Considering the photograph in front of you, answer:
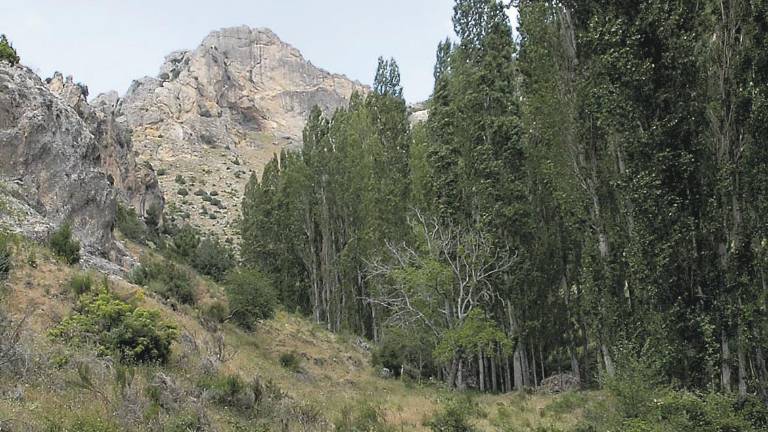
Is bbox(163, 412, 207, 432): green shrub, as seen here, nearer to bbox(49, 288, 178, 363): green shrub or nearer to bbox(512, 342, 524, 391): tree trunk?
bbox(49, 288, 178, 363): green shrub

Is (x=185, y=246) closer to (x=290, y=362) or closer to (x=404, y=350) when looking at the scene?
(x=404, y=350)

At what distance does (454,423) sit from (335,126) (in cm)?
2246

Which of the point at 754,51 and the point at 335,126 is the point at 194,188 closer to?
the point at 335,126

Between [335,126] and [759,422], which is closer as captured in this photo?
[759,422]

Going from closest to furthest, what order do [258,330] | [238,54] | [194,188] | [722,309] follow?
[722,309], [258,330], [194,188], [238,54]

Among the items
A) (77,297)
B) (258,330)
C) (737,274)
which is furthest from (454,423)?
(258,330)

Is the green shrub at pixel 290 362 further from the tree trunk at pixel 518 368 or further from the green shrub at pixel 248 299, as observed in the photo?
the tree trunk at pixel 518 368

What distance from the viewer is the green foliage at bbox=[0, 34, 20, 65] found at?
59.2ft

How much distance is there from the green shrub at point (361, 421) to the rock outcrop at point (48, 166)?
9.56 m

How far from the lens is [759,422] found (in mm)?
9164

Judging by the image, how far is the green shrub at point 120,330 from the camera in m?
9.69

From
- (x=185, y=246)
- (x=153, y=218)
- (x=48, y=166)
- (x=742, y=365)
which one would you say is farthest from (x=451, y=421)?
(x=153, y=218)

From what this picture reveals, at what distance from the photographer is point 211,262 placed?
87.4 ft

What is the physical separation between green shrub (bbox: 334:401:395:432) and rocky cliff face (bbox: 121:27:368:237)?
132 ft
